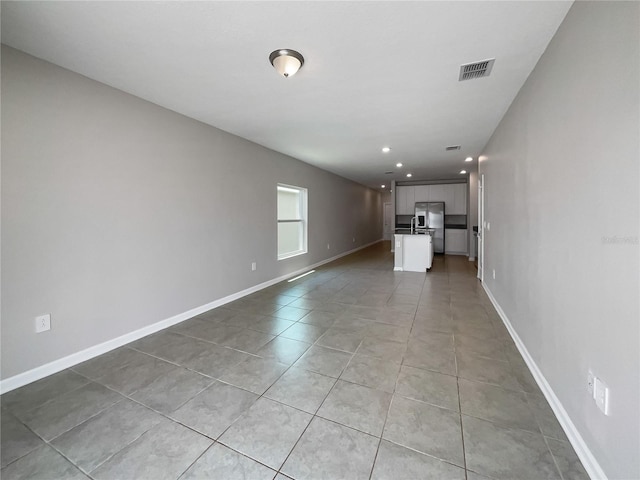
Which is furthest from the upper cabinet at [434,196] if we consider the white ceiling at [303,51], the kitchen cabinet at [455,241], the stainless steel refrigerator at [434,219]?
the white ceiling at [303,51]

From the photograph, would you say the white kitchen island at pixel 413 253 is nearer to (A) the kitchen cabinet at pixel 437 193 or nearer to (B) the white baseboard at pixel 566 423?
(A) the kitchen cabinet at pixel 437 193

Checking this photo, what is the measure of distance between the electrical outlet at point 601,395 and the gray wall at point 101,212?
11.6 feet

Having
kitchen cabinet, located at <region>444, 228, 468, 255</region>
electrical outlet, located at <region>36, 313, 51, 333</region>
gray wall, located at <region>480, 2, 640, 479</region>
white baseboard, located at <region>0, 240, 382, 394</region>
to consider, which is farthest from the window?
kitchen cabinet, located at <region>444, 228, 468, 255</region>

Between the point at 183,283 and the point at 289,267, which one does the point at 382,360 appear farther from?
the point at 289,267

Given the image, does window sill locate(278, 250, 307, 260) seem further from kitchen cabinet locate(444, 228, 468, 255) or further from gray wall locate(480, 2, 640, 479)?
kitchen cabinet locate(444, 228, 468, 255)

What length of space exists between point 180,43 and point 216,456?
8.63 feet

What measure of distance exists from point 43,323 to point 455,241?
9.23 metres

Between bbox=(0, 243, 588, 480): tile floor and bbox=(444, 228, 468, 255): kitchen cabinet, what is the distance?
6031mm

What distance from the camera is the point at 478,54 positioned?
2.05 meters

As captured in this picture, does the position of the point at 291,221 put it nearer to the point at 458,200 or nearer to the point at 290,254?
the point at 290,254

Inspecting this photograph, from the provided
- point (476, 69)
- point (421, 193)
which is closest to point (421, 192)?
point (421, 193)

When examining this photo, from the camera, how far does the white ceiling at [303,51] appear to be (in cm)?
162

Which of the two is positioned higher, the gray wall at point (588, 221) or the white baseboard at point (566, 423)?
the gray wall at point (588, 221)

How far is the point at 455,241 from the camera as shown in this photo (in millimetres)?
8594
